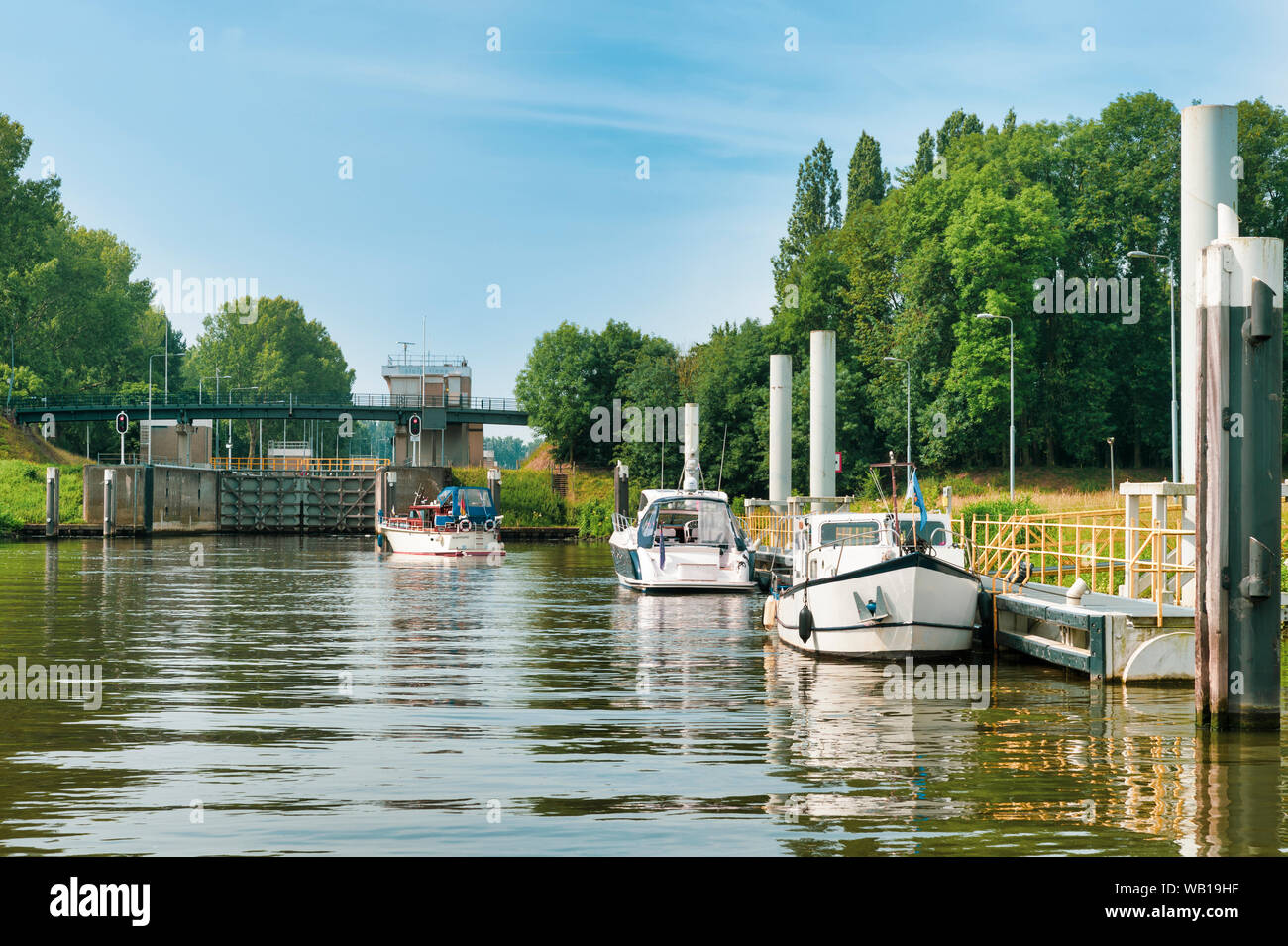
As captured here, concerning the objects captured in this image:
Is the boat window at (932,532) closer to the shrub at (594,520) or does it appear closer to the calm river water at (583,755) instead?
the calm river water at (583,755)

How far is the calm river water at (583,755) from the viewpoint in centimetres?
1028

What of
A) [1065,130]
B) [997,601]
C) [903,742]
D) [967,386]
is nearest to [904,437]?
[967,386]

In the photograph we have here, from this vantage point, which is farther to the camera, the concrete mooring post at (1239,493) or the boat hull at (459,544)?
the boat hull at (459,544)

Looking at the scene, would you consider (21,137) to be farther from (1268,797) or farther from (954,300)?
(1268,797)

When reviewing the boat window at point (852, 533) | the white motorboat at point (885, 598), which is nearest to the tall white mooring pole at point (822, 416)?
the boat window at point (852, 533)

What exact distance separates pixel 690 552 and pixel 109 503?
2062 inches

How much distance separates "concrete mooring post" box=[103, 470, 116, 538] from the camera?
76.1m

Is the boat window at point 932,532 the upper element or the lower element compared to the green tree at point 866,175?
lower

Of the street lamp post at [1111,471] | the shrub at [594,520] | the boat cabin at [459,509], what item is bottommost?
the shrub at [594,520]

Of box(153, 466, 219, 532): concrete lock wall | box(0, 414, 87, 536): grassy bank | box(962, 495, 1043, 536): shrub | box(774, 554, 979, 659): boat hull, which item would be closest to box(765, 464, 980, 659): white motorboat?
box(774, 554, 979, 659): boat hull

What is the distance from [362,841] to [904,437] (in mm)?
69706

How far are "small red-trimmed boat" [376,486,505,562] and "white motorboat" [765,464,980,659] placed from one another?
115 feet

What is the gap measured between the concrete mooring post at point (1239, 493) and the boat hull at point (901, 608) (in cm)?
717

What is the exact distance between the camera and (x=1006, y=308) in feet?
230
